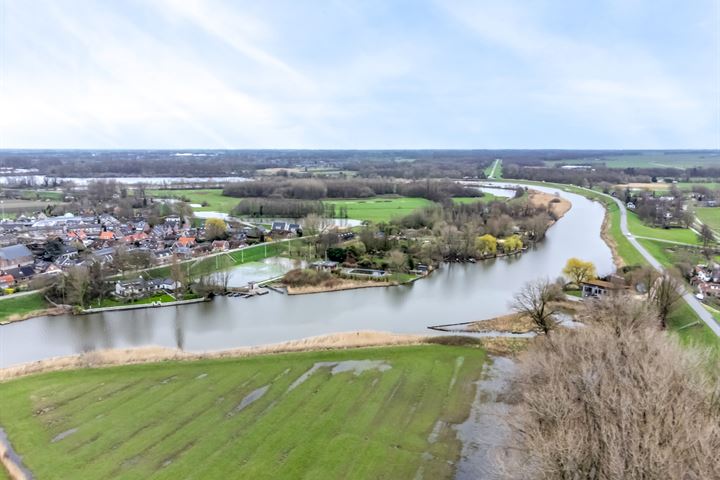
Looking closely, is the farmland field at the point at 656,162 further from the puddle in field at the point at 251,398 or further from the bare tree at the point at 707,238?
the puddle in field at the point at 251,398

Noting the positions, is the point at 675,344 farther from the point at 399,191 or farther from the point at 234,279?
the point at 399,191

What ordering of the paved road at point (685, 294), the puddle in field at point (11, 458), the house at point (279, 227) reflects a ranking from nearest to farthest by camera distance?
the puddle in field at point (11, 458) < the paved road at point (685, 294) < the house at point (279, 227)

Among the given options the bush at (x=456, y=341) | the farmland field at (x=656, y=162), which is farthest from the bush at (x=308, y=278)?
the farmland field at (x=656, y=162)

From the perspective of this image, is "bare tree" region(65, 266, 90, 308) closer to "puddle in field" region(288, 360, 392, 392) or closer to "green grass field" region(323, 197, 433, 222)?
"puddle in field" region(288, 360, 392, 392)

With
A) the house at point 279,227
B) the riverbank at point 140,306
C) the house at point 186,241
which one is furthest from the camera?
the house at point 279,227

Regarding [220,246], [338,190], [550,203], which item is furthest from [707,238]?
[338,190]

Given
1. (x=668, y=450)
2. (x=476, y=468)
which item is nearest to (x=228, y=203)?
(x=476, y=468)
